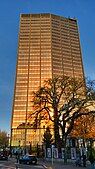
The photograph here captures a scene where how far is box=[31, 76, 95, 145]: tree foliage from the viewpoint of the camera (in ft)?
176

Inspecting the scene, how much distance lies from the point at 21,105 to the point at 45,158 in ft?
408

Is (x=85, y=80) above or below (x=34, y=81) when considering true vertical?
below

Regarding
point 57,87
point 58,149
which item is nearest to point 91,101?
point 57,87

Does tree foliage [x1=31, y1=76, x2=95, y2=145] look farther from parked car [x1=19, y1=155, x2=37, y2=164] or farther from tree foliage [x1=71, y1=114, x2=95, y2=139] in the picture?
tree foliage [x1=71, y1=114, x2=95, y2=139]

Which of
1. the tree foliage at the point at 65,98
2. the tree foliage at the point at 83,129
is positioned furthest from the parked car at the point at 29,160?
the tree foliage at the point at 83,129

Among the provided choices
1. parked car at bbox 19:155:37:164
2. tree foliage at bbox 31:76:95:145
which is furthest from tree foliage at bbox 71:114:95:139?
parked car at bbox 19:155:37:164

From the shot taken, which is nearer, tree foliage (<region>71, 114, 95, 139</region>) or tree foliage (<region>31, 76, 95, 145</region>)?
tree foliage (<region>31, 76, 95, 145</region>)

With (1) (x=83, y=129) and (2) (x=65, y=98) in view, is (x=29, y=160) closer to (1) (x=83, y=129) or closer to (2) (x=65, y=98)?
(2) (x=65, y=98)

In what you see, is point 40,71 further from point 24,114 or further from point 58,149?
point 58,149

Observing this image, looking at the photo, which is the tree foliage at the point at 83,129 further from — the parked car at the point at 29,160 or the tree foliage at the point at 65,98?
the parked car at the point at 29,160

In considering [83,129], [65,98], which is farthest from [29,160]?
[83,129]

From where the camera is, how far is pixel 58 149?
5653cm

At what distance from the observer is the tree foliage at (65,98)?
53.6 metres

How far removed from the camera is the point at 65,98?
55.3m
